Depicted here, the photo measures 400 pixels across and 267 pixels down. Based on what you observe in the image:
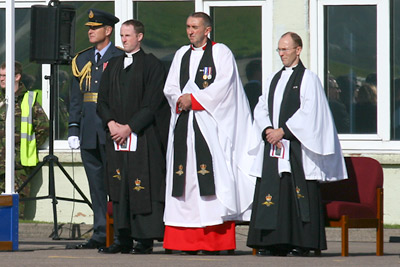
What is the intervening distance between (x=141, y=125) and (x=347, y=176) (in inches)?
Answer: 69.4

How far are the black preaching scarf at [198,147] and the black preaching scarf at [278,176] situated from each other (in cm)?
45

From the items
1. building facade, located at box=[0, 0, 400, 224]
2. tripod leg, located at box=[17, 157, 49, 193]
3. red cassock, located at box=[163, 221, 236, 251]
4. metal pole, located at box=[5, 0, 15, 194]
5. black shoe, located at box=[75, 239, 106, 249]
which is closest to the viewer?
red cassock, located at box=[163, 221, 236, 251]

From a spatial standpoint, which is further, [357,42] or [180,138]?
[357,42]

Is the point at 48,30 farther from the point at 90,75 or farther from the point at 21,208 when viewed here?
the point at 21,208

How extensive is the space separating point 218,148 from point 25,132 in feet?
14.7

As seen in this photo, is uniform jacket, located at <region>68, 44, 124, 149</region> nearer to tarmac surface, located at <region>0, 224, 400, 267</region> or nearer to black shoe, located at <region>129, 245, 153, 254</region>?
tarmac surface, located at <region>0, 224, 400, 267</region>

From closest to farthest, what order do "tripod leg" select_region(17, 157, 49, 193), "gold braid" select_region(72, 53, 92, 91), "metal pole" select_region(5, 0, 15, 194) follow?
"metal pole" select_region(5, 0, 15, 194)
"gold braid" select_region(72, 53, 92, 91)
"tripod leg" select_region(17, 157, 49, 193)

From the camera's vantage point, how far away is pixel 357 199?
37.5ft

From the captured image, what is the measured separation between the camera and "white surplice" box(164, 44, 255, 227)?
11094 millimetres

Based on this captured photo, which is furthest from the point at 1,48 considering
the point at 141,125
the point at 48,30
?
the point at 141,125

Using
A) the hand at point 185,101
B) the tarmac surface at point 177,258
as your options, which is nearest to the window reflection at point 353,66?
the tarmac surface at point 177,258

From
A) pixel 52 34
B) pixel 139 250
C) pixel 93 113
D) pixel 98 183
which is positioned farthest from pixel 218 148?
pixel 52 34

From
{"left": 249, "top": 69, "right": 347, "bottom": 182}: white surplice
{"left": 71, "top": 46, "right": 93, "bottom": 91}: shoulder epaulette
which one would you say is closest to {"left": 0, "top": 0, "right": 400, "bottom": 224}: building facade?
{"left": 71, "top": 46, "right": 93, "bottom": 91}: shoulder epaulette

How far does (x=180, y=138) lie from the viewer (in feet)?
36.8
